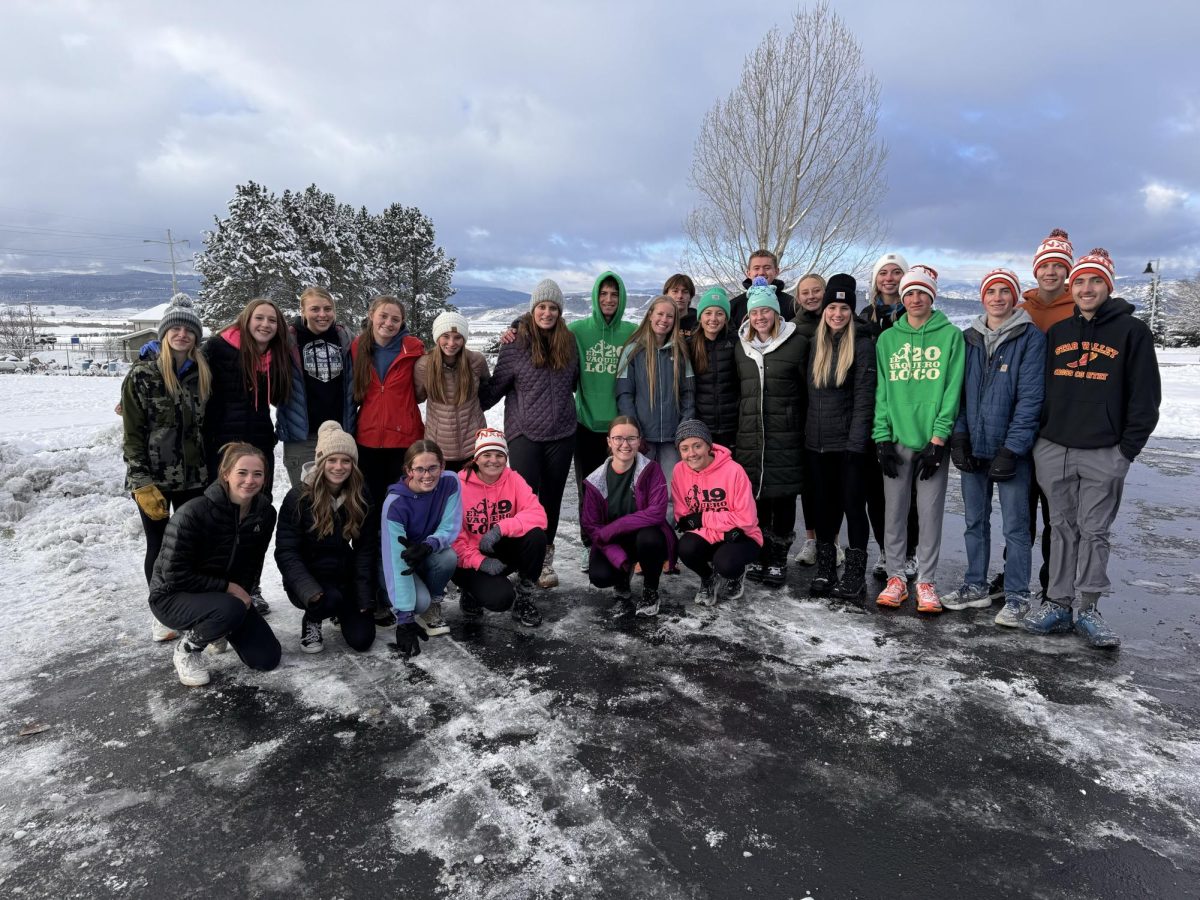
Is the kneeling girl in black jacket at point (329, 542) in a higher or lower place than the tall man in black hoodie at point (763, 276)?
lower

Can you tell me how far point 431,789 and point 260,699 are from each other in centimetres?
130

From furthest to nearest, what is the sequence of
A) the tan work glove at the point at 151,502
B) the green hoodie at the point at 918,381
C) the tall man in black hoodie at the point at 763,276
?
the tall man in black hoodie at the point at 763,276
the green hoodie at the point at 918,381
the tan work glove at the point at 151,502

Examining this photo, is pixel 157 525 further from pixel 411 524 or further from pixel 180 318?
pixel 411 524

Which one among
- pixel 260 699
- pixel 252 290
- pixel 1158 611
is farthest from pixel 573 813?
pixel 252 290

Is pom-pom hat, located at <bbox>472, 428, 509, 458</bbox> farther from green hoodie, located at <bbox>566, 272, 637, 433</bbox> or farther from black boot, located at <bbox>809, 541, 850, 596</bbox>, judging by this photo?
black boot, located at <bbox>809, 541, 850, 596</bbox>

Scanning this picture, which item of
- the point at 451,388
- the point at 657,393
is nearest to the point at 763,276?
the point at 657,393

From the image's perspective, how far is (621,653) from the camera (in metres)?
4.04

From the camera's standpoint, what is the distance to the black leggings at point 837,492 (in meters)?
4.86

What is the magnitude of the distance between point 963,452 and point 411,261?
43.6 m

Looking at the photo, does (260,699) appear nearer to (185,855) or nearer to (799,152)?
(185,855)

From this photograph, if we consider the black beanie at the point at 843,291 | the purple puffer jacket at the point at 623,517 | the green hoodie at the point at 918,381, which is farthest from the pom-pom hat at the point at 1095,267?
the purple puffer jacket at the point at 623,517

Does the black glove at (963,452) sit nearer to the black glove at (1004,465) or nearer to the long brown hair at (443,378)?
the black glove at (1004,465)

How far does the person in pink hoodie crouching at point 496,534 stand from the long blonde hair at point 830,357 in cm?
222

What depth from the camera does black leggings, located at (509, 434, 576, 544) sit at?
5117 millimetres
